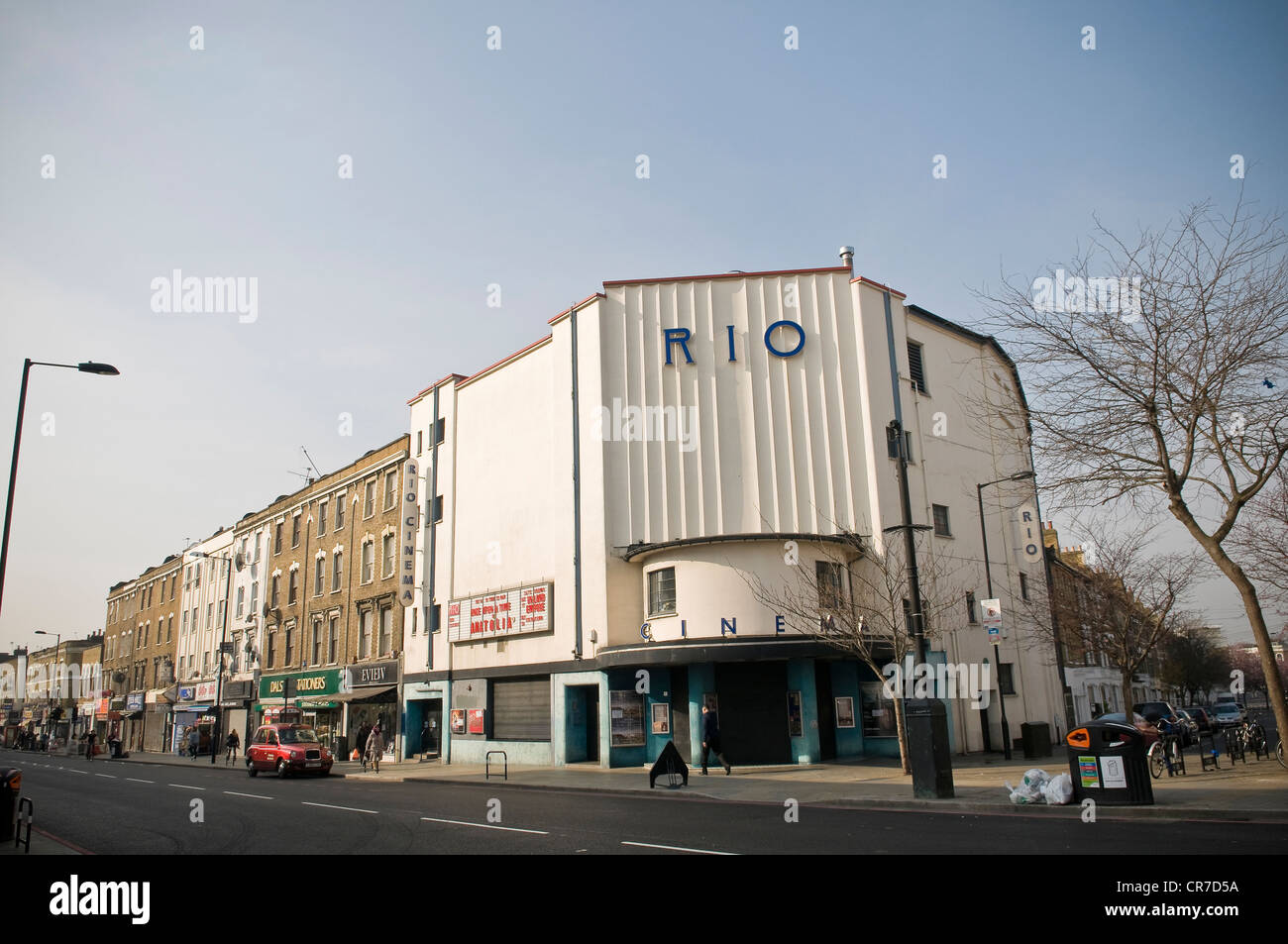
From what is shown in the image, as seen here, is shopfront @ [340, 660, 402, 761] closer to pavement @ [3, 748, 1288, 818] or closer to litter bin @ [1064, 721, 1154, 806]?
pavement @ [3, 748, 1288, 818]

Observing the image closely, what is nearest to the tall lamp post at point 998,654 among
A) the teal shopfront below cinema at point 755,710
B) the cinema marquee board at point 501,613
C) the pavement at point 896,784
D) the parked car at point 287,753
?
the pavement at point 896,784

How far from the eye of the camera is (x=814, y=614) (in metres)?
23.8

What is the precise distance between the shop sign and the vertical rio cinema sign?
2.88 metres

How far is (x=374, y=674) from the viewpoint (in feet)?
122

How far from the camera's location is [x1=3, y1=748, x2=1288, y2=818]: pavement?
1268 centimetres

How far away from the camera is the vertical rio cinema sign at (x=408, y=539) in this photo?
1387 inches

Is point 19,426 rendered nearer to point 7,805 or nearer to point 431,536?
point 7,805

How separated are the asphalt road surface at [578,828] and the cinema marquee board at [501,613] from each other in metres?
10.7

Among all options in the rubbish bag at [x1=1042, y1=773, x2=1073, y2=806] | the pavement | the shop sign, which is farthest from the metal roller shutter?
the rubbish bag at [x1=1042, y1=773, x2=1073, y2=806]

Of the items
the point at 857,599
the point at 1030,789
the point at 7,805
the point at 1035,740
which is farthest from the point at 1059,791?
the point at 7,805

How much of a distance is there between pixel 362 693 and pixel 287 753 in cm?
905
